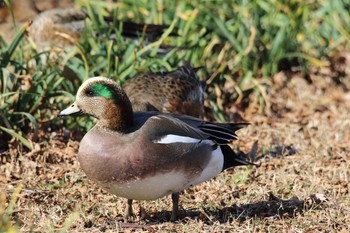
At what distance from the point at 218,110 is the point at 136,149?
2.77m

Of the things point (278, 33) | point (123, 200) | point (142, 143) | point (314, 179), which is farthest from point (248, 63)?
point (142, 143)

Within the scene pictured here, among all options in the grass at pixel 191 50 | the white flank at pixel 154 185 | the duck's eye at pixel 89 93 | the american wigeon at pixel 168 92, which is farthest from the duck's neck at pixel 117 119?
the grass at pixel 191 50

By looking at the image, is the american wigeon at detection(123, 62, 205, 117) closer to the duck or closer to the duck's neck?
the duck's neck

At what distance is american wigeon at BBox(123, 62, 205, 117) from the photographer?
590 centimetres

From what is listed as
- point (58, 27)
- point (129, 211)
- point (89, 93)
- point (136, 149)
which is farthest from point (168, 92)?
point (58, 27)

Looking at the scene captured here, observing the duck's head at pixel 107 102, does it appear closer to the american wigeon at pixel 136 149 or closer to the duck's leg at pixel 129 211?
the american wigeon at pixel 136 149

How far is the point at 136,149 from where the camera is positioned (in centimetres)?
429

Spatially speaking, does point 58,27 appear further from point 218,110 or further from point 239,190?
point 239,190

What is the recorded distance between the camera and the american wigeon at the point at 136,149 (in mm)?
4273

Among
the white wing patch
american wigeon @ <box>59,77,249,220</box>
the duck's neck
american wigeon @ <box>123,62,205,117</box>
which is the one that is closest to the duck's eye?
american wigeon @ <box>59,77,249,220</box>

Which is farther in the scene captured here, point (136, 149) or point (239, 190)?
point (239, 190)

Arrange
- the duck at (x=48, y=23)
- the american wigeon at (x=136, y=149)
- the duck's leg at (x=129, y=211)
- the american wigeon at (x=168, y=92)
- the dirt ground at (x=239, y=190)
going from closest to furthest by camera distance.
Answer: the american wigeon at (x=136, y=149)
the dirt ground at (x=239, y=190)
the duck's leg at (x=129, y=211)
the american wigeon at (x=168, y=92)
the duck at (x=48, y=23)

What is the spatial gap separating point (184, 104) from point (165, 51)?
3.98 ft

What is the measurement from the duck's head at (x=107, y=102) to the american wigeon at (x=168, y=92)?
50.7 inches
